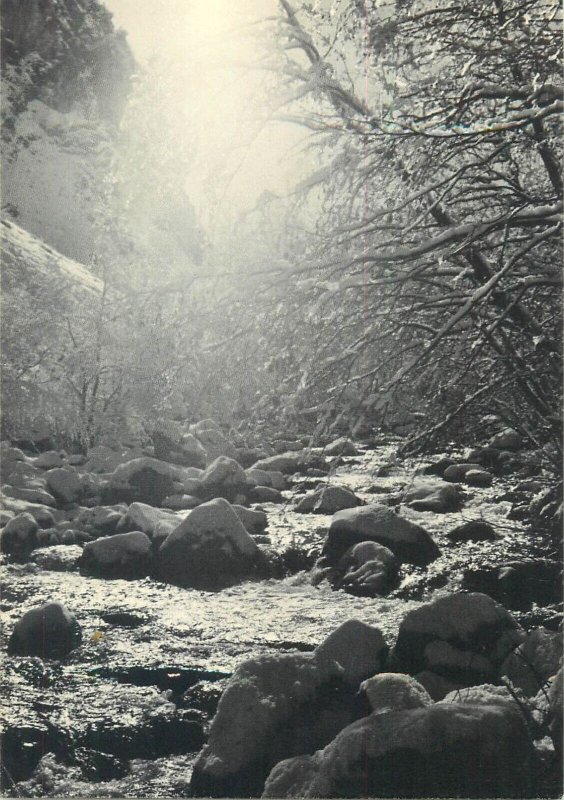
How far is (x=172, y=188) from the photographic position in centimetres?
428

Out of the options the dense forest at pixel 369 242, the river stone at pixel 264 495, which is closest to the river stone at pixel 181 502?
the river stone at pixel 264 495

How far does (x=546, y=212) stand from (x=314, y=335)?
160cm

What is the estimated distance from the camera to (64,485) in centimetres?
1204

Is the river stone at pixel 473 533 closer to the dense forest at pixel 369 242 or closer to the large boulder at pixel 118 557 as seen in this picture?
the large boulder at pixel 118 557

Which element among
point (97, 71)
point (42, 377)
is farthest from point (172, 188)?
point (97, 71)

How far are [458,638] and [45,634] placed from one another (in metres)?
3.37

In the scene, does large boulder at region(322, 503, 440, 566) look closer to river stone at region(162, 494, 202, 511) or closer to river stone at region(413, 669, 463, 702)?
river stone at region(413, 669, 463, 702)

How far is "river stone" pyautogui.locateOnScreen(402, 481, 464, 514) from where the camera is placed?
1061 cm

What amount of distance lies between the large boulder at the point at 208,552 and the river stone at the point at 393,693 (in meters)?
3.59

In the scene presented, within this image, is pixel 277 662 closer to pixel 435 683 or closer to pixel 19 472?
pixel 435 683

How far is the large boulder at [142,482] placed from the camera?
12508 mm

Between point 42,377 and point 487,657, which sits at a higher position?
point 42,377

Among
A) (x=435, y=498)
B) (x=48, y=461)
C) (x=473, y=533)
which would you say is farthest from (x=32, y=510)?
(x=473, y=533)

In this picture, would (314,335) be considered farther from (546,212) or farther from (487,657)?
(487,657)
